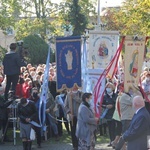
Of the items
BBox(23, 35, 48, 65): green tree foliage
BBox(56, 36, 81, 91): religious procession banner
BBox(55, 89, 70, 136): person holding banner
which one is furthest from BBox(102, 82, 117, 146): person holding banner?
BBox(23, 35, 48, 65): green tree foliage

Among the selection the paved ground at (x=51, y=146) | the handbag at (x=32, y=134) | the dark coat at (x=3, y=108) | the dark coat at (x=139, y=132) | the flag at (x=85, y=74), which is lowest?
the paved ground at (x=51, y=146)

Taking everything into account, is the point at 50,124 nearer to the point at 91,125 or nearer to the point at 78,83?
the point at 78,83

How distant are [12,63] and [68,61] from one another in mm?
1955

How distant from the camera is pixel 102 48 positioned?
15.0 m

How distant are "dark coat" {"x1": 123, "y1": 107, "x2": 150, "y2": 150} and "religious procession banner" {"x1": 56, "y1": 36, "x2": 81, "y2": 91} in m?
4.62

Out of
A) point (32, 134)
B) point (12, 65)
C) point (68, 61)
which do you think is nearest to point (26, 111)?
point (32, 134)

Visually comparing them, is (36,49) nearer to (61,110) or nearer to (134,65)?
(61,110)

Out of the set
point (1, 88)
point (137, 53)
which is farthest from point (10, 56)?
point (137, 53)

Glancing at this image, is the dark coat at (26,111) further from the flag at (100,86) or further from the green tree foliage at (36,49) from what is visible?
the green tree foliage at (36,49)

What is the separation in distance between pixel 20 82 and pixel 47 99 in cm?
153

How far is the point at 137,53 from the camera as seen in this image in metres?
13.9

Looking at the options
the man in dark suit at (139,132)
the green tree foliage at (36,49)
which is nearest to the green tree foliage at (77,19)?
the green tree foliage at (36,49)

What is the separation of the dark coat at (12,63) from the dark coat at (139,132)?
6043mm

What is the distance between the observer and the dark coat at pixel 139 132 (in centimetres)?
1002
